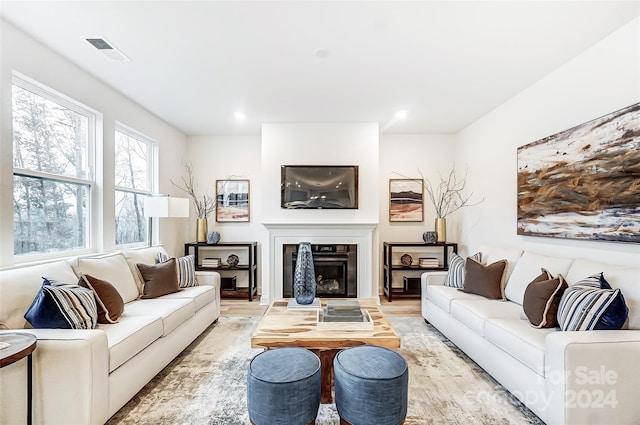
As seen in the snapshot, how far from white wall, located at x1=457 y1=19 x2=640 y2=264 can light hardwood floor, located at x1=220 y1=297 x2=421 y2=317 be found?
4.02 ft

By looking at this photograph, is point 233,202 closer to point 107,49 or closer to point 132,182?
point 132,182

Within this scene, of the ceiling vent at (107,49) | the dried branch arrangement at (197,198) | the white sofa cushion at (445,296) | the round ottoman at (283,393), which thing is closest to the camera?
the round ottoman at (283,393)

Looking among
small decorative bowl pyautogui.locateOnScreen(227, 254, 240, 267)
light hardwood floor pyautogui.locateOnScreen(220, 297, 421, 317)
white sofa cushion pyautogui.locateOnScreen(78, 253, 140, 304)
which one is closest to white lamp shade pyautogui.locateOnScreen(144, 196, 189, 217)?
white sofa cushion pyautogui.locateOnScreen(78, 253, 140, 304)

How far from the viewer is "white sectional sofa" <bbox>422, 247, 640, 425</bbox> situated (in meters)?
1.71

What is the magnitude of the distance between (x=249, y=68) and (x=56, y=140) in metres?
1.84

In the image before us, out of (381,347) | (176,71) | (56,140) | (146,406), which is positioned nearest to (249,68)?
(176,71)

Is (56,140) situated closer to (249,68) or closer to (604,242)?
(249,68)

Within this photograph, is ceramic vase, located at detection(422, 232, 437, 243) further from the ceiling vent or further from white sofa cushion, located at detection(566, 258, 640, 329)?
the ceiling vent

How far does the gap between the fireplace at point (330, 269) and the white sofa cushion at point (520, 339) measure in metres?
2.37

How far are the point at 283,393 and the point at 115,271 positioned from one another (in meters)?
2.11

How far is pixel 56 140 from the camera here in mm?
2869

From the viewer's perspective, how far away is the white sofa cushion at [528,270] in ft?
8.65

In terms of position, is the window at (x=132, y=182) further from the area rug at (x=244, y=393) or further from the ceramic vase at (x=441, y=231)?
the ceramic vase at (x=441, y=231)

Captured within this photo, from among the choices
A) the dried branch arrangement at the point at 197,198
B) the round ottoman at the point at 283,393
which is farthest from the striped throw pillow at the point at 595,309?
the dried branch arrangement at the point at 197,198
